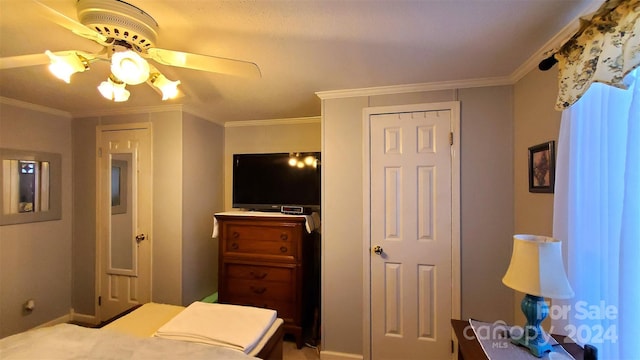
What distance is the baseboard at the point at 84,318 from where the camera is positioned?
281 centimetres

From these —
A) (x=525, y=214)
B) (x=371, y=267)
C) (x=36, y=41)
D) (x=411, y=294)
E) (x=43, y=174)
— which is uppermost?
(x=36, y=41)

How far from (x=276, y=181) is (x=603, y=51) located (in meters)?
2.43

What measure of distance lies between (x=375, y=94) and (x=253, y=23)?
47.0 inches

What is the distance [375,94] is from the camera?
2.18 meters

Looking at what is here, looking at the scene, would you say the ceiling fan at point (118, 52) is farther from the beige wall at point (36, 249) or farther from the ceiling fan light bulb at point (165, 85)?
the beige wall at point (36, 249)

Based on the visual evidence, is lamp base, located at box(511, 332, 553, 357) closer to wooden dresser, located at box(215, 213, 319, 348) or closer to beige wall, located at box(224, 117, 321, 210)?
wooden dresser, located at box(215, 213, 319, 348)

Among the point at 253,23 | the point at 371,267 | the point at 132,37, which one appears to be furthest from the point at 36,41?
the point at 371,267

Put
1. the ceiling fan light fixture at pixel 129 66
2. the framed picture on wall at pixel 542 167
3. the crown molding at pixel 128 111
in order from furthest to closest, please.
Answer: the crown molding at pixel 128 111 < the framed picture on wall at pixel 542 167 < the ceiling fan light fixture at pixel 129 66

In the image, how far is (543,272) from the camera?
109 centimetres

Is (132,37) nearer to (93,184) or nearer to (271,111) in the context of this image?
(271,111)

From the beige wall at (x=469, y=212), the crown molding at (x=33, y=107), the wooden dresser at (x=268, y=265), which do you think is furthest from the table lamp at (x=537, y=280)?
the crown molding at (x=33, y=107)

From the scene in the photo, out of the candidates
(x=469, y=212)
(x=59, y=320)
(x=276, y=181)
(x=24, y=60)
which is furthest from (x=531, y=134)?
(x=59, y=320)

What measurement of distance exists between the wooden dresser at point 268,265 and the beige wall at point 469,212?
331 mm

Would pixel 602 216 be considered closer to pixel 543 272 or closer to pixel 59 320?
pixel 543 272
